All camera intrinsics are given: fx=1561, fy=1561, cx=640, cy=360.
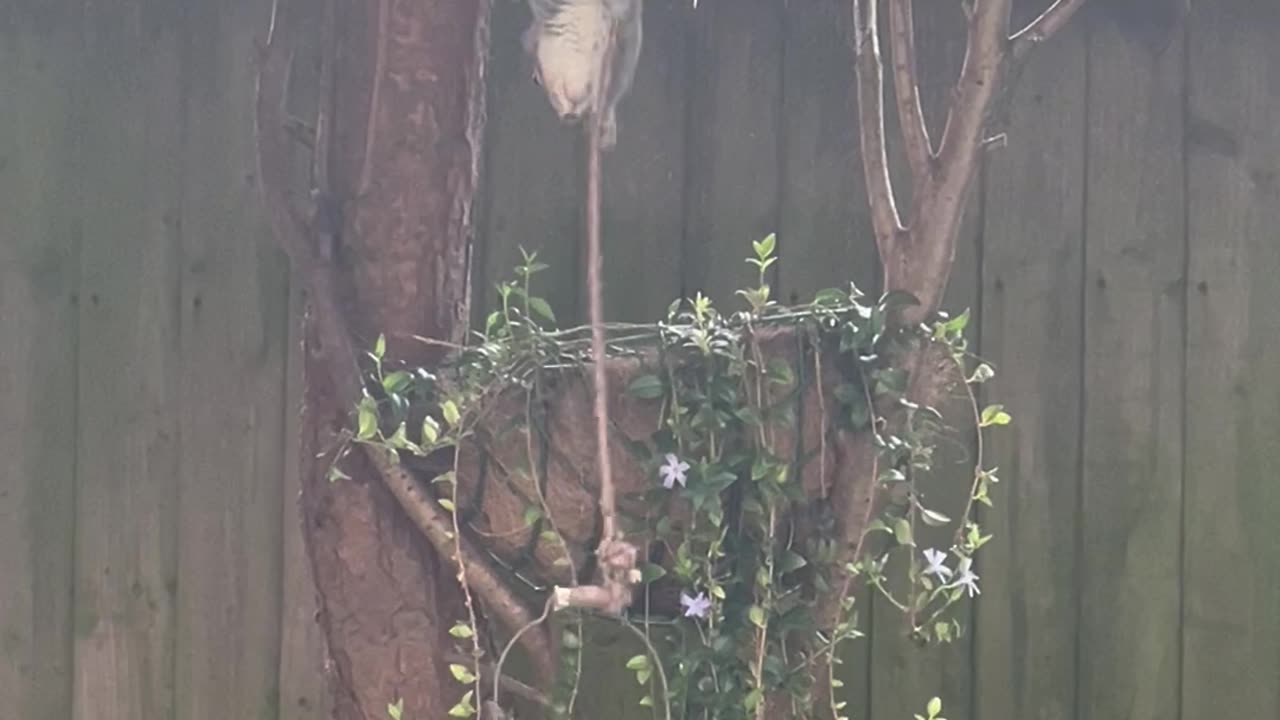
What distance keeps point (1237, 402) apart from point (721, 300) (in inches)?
20.3

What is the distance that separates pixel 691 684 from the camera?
0.94m

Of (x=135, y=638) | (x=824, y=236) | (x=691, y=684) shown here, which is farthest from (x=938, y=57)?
(x=135, y=638)

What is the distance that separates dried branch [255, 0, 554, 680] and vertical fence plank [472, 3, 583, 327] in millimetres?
483

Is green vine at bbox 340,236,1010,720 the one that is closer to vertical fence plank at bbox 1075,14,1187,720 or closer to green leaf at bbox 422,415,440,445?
green leaf at bbox 422,415,440,445

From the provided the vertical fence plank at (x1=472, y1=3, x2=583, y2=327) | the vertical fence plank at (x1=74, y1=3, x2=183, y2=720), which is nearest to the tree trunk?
the vertical fence plank at (x1=472, y1=3, x2=583, y2=327)

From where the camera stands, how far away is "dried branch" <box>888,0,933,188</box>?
0.93 m

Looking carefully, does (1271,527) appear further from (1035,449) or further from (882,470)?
(882,470)

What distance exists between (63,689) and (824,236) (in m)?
0.91

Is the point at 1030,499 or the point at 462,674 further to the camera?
the point at 1030,499

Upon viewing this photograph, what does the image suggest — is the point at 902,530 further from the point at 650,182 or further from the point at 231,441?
the point at 231,441

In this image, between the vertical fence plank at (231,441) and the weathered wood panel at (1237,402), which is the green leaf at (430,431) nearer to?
the vertical fence plank at (231,441)

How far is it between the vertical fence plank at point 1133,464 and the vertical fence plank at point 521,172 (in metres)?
0.52

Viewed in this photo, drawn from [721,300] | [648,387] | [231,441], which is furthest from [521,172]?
[648,387]

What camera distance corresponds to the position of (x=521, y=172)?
1571 mm
